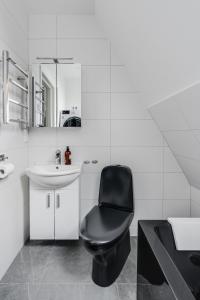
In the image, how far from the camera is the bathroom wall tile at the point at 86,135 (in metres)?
2.37

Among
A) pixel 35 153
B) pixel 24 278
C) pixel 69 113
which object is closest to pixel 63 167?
pixel 35 153

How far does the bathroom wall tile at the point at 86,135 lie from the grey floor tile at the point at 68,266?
1073 millimetres

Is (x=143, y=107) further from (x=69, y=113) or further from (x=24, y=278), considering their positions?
(x=24, y=278)

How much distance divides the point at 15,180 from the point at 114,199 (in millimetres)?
937

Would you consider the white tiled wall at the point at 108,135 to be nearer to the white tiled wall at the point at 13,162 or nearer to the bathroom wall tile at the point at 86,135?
the bathroom wall tile at the point at 86,135

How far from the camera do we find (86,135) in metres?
2.37

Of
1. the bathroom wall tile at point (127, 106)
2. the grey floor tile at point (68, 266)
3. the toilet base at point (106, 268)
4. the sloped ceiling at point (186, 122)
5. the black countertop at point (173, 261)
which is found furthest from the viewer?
the bathroom wall tile at point (127, 106)

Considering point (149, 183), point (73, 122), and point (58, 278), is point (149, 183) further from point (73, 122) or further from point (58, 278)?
point (58, 278)

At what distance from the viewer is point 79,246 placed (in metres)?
2.18

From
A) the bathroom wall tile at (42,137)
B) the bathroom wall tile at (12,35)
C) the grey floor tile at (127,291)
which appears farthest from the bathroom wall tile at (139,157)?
the bathroom wall tile at (12,35)

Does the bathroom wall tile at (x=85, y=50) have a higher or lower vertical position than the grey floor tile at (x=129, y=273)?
higher

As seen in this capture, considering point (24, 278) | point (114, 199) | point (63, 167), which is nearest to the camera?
point (24, 278)

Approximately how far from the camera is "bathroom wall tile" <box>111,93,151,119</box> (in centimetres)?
235

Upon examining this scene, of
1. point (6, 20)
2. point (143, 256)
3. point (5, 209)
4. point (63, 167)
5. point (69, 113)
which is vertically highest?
point (6, 20)
